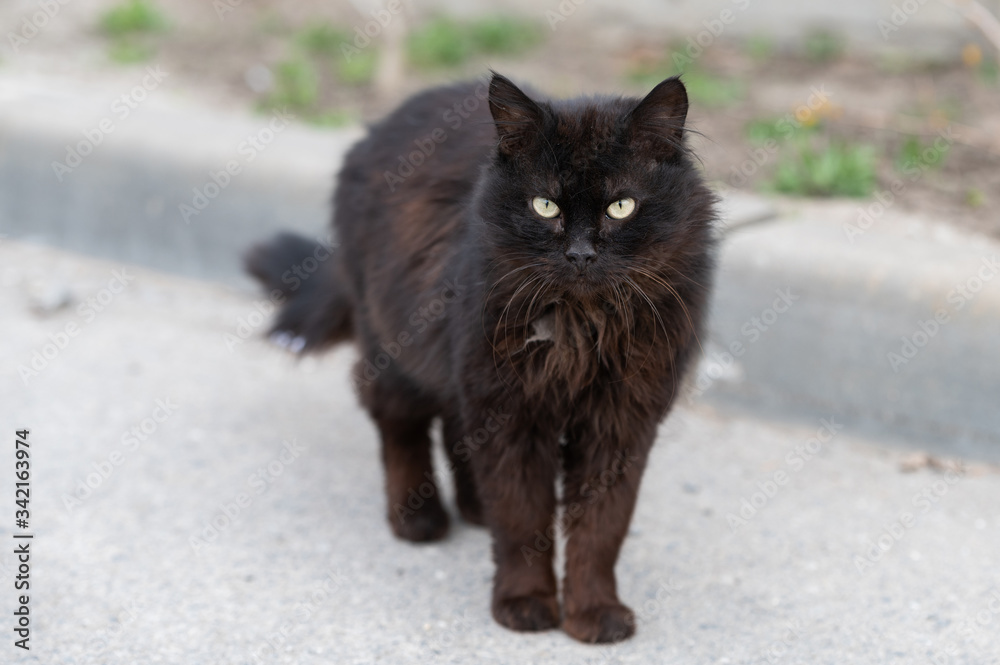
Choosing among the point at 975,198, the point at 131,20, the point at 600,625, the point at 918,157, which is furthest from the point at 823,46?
the point at 131,20

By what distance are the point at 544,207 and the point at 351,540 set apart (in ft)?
4.64

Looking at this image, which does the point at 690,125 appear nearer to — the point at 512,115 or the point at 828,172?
the point at 512,115

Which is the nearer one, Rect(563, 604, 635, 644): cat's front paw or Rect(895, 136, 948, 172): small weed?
Rect(563, 604, 635, 644): cat's front paw

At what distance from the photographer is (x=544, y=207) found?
2373 millimetres

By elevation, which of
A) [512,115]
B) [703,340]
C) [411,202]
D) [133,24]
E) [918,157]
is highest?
[512,115]

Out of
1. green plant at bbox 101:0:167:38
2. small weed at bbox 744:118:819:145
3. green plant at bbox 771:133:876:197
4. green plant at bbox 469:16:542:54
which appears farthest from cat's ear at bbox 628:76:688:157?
green plant at bbox 101:0:167:38

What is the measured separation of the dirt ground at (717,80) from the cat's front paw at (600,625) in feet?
7.18

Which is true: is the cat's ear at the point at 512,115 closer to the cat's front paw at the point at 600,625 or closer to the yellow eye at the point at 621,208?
the yellow eye at the point at 621,208

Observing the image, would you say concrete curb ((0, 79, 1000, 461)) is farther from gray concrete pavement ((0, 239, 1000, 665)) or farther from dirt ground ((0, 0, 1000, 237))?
dirt ground ((0, 0, 1000, 237))

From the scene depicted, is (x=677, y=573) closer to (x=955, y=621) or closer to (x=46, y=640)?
(x=955, y=621)

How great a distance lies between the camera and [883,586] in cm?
294

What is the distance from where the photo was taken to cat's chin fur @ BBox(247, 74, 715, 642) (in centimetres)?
236

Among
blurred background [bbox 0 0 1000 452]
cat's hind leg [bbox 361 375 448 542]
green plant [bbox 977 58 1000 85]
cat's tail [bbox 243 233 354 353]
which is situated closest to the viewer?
cat's hind leg [bbox 361 375 448 542]

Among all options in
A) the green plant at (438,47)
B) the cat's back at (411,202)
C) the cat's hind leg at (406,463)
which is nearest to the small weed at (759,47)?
the green plant at (438,47)
